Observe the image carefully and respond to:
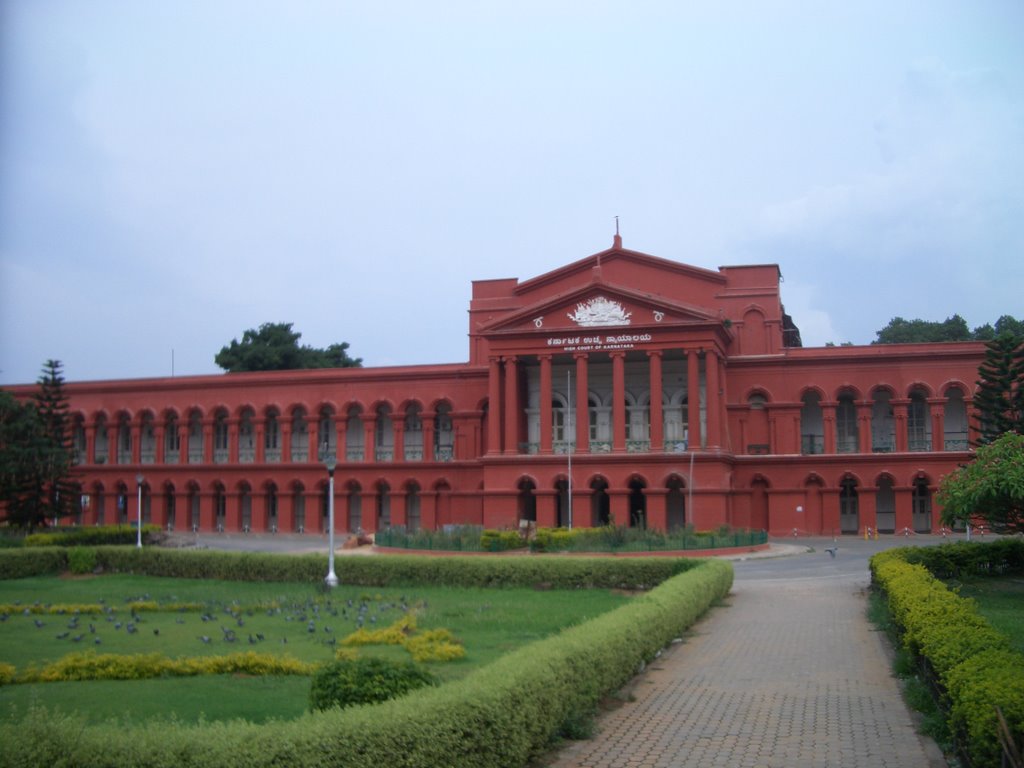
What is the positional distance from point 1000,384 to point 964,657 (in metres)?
31.7

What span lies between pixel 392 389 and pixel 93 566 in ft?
68.6

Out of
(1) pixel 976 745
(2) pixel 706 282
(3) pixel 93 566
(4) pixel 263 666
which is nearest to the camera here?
(1) pixel 976 745

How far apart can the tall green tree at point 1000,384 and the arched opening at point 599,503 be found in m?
14.6

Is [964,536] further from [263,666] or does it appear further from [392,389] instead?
[263,666]

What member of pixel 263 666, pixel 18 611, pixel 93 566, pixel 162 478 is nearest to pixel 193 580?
pixel 93 566

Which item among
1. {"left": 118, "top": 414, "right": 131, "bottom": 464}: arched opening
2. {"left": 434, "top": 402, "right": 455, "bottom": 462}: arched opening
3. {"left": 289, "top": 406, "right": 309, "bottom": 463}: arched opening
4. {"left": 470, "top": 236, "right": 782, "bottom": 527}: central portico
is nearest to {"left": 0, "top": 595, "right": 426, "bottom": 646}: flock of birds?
{"left": 470, "top": 236, "right": 782, "bottom": 527}: central portico

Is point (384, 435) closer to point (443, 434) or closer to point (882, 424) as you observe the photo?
point (443, 434)

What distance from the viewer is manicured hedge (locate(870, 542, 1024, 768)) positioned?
24.4 feet

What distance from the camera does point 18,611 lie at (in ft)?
66.4

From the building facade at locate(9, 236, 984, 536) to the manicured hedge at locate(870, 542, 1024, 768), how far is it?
78.0 ft

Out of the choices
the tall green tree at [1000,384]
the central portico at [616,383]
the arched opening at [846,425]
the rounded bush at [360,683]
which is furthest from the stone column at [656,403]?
the rounded bush at [360,683]

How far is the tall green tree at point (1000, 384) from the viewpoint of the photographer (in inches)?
1483

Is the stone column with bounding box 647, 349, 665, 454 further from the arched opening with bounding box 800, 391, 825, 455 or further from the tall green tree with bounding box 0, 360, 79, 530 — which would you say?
the tall green tree with bounding box 0, 360, 79, 530

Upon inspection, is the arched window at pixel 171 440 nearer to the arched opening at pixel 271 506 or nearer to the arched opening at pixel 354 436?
the arched opening at pixel 271 506
